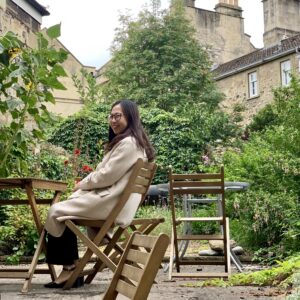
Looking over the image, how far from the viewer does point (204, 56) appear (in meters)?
29.1

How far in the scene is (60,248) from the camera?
15.9ft

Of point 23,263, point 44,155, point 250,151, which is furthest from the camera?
point 44,155

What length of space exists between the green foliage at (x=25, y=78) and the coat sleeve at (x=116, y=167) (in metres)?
0.71

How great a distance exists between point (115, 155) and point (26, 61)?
103cm

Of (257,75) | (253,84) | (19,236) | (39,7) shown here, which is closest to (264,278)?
(19,236)

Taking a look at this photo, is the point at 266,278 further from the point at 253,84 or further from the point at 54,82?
the point at 253,84

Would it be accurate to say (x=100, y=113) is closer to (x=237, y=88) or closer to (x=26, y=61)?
(x=26, y=61)

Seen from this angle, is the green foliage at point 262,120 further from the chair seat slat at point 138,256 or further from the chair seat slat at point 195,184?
the chair seat slat at point 138,256

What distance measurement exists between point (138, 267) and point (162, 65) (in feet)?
87.8

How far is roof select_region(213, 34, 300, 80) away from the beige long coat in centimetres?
2621

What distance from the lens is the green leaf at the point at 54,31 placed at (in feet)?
16.3

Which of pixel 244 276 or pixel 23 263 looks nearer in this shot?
pixel 244 276

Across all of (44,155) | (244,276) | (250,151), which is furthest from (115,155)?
(44,155)

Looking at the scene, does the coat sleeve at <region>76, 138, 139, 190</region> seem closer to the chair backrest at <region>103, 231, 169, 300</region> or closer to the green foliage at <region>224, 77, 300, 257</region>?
the chair backrest at <region>103, 231, 169, 300</region>
